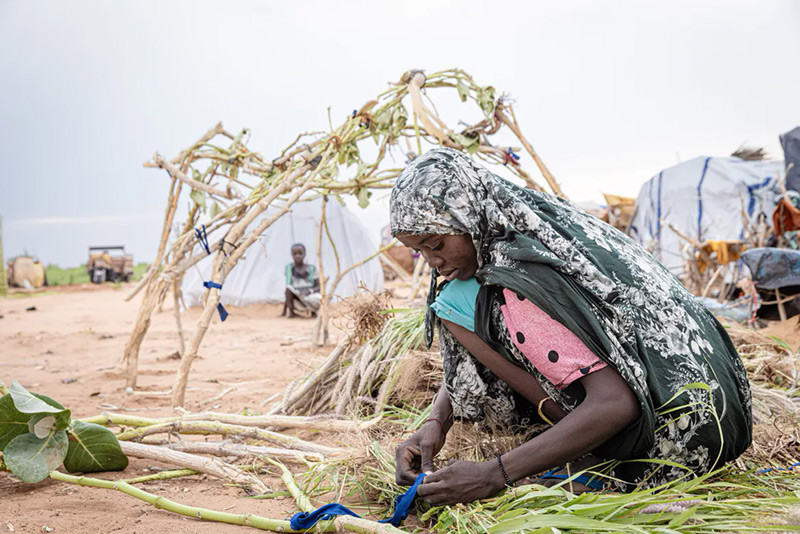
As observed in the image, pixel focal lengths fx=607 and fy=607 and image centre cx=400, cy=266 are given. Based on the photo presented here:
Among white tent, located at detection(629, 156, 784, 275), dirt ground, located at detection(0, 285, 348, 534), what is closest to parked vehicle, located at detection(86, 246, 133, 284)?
dirt ground, located at detection(0, 285, 348, 534)

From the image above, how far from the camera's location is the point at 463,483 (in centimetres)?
134

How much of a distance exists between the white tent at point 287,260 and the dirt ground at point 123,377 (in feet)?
1.15

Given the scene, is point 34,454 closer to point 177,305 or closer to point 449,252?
point 449,252

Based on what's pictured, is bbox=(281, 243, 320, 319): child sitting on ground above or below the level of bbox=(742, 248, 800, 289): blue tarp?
below

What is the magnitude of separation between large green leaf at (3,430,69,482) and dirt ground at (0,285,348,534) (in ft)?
0.29

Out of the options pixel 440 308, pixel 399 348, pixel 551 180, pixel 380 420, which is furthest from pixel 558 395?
pixel 551 180

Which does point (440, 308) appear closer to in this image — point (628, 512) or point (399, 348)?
point (628, 512)

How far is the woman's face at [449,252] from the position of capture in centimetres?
151

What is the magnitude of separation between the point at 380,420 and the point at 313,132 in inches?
82.0

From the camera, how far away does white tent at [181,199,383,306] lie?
9.88 metres

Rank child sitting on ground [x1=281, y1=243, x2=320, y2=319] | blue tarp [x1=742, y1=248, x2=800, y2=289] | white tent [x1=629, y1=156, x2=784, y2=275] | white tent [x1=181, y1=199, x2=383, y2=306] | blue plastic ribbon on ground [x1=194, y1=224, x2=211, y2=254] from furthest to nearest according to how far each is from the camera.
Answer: white tent [x1=181, y1=199, x2=383, y2=306]
white tent [x1=629, y1=156, x2=784, y2=275]
child sitting on ground [x1=281, y1=243, x2=320, y2=319]
blue tarp [x1=742, y1=248, x2=800, y2=289]
blue plastic ribbon on ground [x1=194, y1=224, x2=211, y2=254]

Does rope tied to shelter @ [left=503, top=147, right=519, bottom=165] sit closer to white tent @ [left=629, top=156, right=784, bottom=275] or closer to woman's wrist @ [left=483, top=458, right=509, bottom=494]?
woman's wrist @ [left=483, top=458, right=509, bottom=494]

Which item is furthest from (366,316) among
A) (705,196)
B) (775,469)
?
(705,196)

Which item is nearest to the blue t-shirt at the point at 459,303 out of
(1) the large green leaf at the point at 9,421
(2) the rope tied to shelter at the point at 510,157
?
(1) the large green leaf at the point at 9,421
